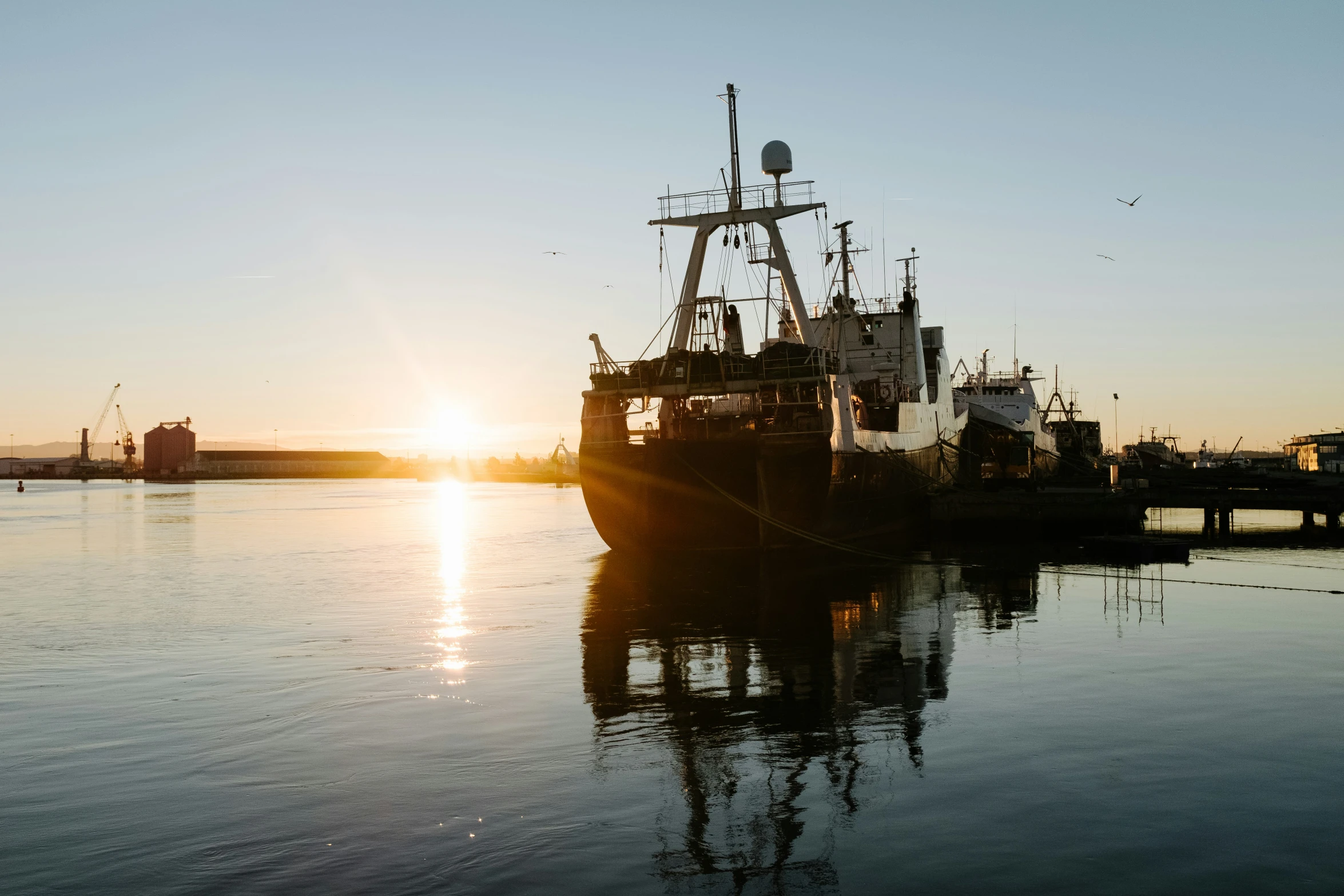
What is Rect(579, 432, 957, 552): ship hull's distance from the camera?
123ft

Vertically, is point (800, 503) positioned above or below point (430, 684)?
above

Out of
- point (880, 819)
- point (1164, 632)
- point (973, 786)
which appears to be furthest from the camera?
point (1164, 632)

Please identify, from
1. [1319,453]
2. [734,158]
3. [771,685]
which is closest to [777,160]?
[734,158]

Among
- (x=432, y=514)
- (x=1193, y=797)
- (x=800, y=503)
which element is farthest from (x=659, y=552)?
(x=432, y=514)

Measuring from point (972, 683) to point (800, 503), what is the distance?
69.2ft

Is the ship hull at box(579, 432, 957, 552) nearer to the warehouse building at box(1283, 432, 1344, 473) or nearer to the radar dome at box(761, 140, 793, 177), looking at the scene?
the radar dome at box(761, 140, 793, 177)

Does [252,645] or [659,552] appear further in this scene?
[659,552]

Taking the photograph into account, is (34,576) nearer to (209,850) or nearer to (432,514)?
(209,850)

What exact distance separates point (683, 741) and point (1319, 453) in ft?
573

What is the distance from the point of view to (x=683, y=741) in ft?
45.9

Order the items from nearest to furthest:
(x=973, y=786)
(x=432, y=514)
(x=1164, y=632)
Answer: (x=973, y=786)
(x=1164, y=632)
(x=432, y=514)

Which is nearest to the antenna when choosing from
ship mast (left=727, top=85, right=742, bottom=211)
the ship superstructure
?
ship mast (left=727, top=85, right=742, bottom=211)

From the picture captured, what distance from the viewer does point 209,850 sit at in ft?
32.6

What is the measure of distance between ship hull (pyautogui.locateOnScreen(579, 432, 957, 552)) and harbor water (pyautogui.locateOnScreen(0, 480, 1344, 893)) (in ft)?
21.6
